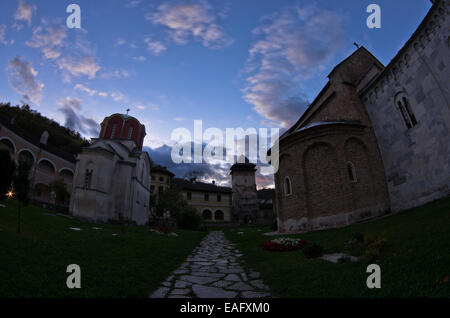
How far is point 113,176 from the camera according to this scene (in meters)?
21.2

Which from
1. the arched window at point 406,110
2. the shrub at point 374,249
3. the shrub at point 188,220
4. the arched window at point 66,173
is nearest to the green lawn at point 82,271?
the shrub at point 374,249

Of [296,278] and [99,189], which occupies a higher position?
[99,189]

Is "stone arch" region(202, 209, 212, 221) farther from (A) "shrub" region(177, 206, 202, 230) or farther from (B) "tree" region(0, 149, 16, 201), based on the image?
(B) "tree" region(0, 149, 16, 201)

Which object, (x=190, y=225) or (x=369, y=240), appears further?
(x=190, y=225)

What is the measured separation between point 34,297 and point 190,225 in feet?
71.5

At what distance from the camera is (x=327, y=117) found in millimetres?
16422

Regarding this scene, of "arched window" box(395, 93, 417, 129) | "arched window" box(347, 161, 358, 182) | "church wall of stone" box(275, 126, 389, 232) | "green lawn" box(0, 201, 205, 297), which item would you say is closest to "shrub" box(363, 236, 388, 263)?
"green lawn" box(0, 201, 205, 297)

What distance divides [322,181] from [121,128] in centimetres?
2273

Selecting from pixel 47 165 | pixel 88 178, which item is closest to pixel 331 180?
pixel 88 178

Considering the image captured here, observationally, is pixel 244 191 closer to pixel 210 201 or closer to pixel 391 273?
pixel 210 201

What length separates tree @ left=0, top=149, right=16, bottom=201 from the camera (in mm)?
8727
